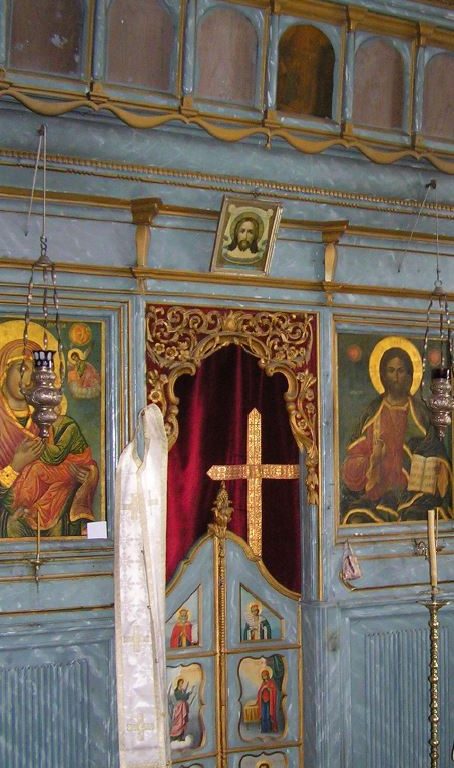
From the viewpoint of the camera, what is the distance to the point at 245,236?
531 centimetres

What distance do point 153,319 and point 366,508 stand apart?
1627mm

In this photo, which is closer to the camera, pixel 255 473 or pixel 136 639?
pixel 136 639

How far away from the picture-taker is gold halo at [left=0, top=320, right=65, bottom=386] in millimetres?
4887

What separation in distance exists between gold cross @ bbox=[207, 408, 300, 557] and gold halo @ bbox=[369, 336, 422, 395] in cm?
68

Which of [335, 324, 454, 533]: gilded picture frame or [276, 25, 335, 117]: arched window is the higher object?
[276, 25, 335, 117]: arched window

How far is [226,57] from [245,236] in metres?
0.91

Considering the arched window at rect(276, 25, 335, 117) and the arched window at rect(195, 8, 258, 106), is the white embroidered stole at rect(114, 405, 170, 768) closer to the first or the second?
the arched window at rect(195, 8, 258, 106)

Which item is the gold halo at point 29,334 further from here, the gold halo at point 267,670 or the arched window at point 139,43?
the gold halo at point 267,670

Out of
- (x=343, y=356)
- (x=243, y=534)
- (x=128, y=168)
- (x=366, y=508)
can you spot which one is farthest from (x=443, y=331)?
(x=128, y=168)

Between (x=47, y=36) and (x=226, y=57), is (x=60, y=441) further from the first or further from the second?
(x=226, y=57)


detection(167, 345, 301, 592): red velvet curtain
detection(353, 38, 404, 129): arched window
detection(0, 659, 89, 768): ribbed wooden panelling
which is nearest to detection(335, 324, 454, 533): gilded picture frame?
detection(167, 345, 301, 592): red velvet curtain

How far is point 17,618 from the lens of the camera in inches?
191

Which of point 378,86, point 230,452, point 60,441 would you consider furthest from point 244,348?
point 378,86

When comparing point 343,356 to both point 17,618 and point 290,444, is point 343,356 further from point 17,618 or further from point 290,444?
point 17,618
